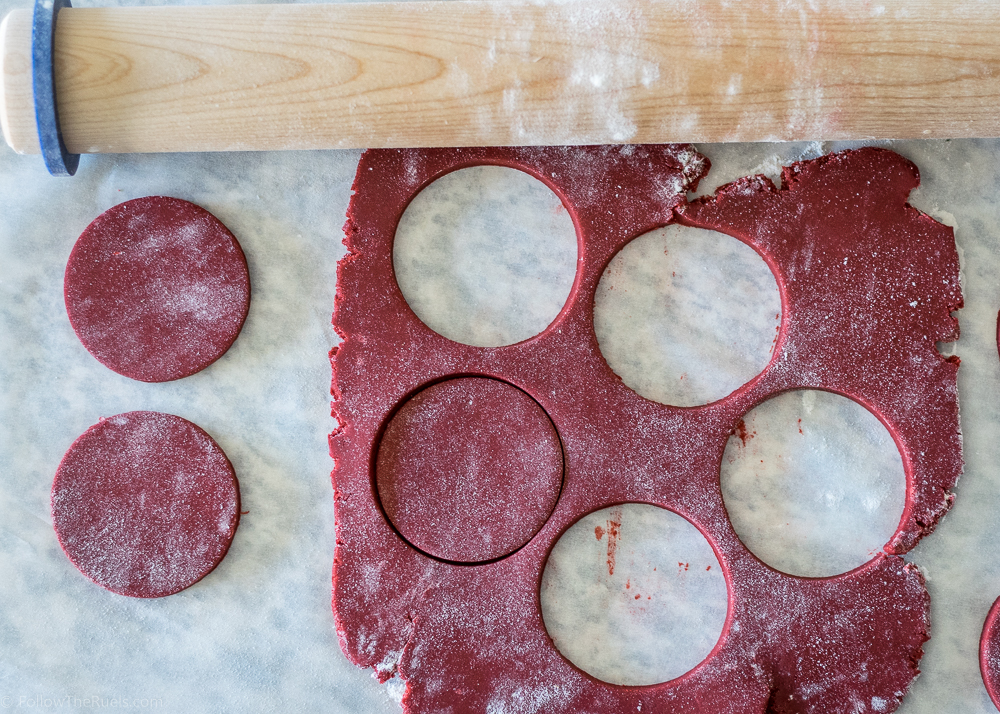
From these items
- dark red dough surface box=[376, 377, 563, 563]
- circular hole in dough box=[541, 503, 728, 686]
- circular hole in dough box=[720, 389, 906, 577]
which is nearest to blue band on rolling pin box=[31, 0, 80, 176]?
dark red dough surface box=[376, 377, 563, 563]

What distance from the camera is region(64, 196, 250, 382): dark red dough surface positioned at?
1900mm

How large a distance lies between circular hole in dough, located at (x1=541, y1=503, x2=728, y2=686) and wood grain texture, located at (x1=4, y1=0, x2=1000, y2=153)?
104 cm

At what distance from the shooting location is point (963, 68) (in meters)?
1.56

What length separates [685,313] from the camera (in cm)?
190

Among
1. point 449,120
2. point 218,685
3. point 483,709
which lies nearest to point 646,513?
point 483,709

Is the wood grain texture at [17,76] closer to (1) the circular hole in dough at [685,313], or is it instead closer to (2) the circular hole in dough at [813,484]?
(1) the circular hole in dough at [685,313]

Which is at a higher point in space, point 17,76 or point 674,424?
point 17,76

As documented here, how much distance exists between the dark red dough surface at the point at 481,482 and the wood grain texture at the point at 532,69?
28.9 inches

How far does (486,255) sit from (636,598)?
39.4 inches

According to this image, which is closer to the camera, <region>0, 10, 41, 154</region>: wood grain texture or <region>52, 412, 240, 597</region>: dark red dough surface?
<region>0, 10, 41, 154</region>: wood grain texture

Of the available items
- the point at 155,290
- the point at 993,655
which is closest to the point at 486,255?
the point at 155,290

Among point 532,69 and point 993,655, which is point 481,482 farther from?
point 993,655

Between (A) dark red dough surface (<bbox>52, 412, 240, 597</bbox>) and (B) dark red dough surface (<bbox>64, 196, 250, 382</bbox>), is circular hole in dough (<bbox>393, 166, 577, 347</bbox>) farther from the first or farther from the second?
(A) dark red dough surface (<bbox>52, 412, 240, 597</bbox>)

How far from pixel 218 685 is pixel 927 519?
1937 millimetres
